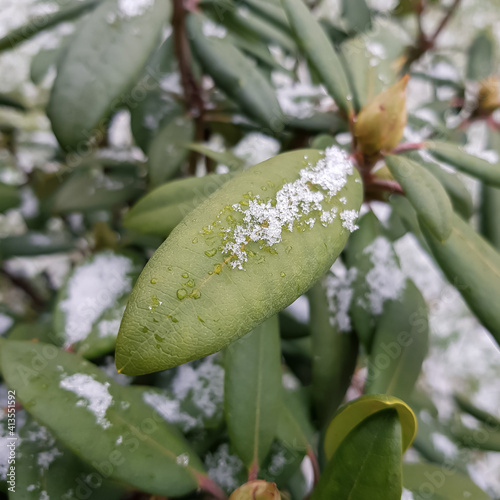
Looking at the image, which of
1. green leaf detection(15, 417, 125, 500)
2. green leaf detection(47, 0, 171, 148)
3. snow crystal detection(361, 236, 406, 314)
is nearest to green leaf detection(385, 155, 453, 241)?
snow crystal detection(361, 236, 406, 314)

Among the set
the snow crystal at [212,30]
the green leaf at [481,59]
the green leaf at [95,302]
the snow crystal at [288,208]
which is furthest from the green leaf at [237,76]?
the green leaf at [481,59]

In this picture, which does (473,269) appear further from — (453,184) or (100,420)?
(100,420)

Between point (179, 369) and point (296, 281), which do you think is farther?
point (179, 369)

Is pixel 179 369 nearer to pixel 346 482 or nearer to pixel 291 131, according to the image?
pixel 346 482

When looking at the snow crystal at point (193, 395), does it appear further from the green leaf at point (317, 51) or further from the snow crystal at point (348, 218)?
the green leaf at point (317, 51)

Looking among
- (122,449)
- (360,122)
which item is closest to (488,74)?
(360,122)
